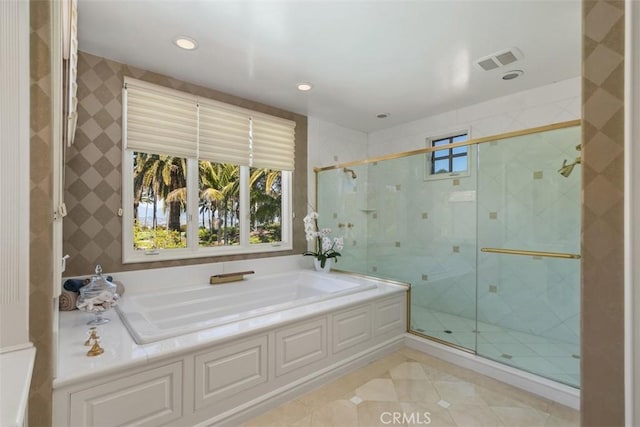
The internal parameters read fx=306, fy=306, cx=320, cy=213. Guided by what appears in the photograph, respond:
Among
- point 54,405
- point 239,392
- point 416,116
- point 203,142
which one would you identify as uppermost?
point 416,116

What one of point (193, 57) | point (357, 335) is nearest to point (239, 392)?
point (357, 335)

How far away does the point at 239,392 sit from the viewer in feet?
6.07

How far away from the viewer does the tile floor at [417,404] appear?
1886 mm

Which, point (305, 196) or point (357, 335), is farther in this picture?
point (305, 196)

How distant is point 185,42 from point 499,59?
240cm

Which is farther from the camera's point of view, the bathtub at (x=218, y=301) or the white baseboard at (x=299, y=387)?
the bathtub at (x=218, y=301)

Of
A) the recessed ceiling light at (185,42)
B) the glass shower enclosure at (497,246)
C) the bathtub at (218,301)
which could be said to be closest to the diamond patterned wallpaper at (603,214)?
the bathtub at (218,301)

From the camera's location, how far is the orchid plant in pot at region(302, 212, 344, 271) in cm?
365

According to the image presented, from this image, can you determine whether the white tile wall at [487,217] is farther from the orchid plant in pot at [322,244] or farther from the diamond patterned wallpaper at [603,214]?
the diamond patterned wallpaper at [603,214]

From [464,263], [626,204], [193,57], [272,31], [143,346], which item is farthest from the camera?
[464,263]

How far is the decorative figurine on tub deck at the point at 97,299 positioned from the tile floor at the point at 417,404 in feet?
3.79

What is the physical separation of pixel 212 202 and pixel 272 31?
175 centimetres

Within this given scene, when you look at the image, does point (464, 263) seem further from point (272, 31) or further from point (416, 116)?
point (272, 31)

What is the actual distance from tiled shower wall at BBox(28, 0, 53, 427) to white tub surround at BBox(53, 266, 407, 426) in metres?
0.30
